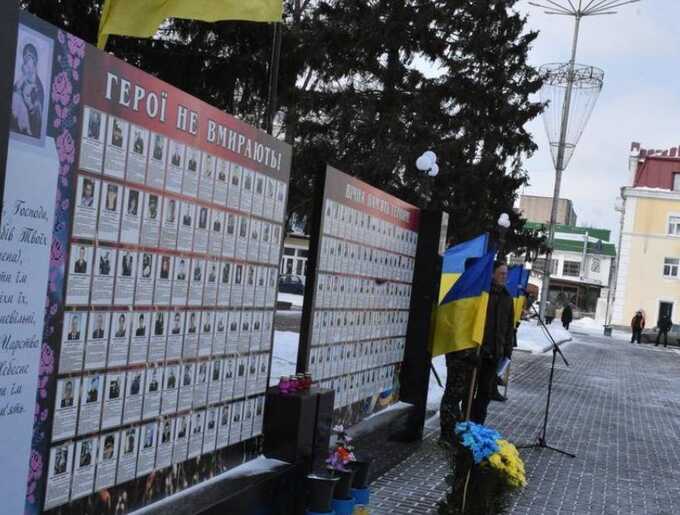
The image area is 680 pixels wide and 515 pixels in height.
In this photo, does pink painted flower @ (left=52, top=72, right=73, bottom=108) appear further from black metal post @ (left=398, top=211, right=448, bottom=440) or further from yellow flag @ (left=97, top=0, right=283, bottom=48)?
black metal post @ (left=398, top=211, right=448, bottom=440)

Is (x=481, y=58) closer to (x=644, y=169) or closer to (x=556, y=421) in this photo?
(x=556, y=421)

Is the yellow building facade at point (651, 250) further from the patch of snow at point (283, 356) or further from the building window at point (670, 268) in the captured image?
the patch of snow at point (283, 356)

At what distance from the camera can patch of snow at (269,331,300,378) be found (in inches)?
465

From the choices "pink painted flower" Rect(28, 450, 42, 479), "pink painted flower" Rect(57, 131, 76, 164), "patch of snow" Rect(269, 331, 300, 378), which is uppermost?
"pink painted flower" Rect(57, 131, 76, 164)

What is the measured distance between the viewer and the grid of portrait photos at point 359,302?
617 cm

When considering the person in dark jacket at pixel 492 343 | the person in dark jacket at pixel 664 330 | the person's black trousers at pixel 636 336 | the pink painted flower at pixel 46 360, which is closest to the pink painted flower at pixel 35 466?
the pink painted flower at pixel 46 360

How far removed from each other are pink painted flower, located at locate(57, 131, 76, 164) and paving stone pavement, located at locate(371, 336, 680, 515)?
3.98m

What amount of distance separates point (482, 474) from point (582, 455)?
468 centimetres

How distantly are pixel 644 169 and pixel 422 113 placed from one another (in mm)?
48709

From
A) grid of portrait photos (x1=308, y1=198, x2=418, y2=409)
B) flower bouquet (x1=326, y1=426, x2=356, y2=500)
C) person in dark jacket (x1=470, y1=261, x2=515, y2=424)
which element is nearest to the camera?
flower bouquet (x1=326, y1=426, x2=356, y2=500)

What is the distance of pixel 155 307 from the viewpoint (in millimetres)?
3918

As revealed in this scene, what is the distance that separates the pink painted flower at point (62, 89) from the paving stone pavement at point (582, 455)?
4128mm

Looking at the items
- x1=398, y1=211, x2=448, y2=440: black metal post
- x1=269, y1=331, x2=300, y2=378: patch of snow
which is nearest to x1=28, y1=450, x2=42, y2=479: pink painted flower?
x1=398, y1=211, x2=448, y2=440: black metal post

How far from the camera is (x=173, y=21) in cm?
1216
